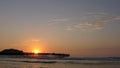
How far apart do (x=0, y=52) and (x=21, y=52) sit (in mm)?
9290

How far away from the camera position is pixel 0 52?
129 m

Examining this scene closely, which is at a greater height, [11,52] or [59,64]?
[11,52]

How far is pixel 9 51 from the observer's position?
126m

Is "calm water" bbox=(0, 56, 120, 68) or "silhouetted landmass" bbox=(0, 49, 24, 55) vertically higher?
"silhouetted landmass" bbox=(0, 49, 24, 55)

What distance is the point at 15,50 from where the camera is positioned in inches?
5128

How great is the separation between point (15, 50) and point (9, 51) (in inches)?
189

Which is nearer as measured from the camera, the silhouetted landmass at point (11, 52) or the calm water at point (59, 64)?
the calm water at point (59, 64)

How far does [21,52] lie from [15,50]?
115 inches

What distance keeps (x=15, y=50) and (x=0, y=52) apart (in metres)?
6.67

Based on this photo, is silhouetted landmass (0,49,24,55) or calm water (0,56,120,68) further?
silhouetted landmass (0,49,24,55)

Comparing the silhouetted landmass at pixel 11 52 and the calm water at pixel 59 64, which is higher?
the silhouetted landmass at pixel 11 52

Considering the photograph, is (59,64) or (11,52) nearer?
(59,64)
